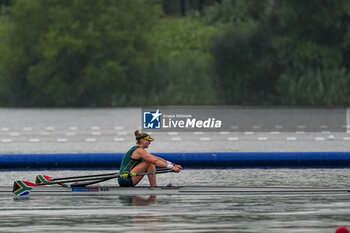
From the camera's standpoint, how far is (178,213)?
48.3 feet

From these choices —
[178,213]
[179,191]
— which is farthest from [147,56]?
[178,213]

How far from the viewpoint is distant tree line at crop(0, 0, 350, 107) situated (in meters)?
78.3

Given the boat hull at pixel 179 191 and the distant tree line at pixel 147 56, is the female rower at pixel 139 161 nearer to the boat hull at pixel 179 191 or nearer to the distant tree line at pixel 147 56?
the boat hull at pixel 179 191

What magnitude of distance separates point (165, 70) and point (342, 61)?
1440 centimetres

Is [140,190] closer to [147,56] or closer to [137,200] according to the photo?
[137,200]

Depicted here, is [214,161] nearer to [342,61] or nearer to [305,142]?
[305,142]

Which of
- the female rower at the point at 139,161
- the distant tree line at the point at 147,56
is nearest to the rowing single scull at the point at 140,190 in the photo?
the female rower at the point at 139,161

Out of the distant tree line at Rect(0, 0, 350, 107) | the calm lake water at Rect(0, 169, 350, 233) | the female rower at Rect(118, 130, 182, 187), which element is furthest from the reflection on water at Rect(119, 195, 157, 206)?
the distant tree line at Rect(0, 0, 350, 107)

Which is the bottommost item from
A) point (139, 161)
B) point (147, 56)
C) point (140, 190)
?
point (140, 190)

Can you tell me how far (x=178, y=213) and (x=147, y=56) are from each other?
6915cm

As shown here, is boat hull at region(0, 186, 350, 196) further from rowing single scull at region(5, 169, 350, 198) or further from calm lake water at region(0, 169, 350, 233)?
calm lake water at region(0, 169, 350, 233)

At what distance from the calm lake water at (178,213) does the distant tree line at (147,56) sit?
200 ft

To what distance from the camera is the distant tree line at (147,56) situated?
7831 cm

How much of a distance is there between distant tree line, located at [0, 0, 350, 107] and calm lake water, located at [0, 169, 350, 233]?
2401 inches
